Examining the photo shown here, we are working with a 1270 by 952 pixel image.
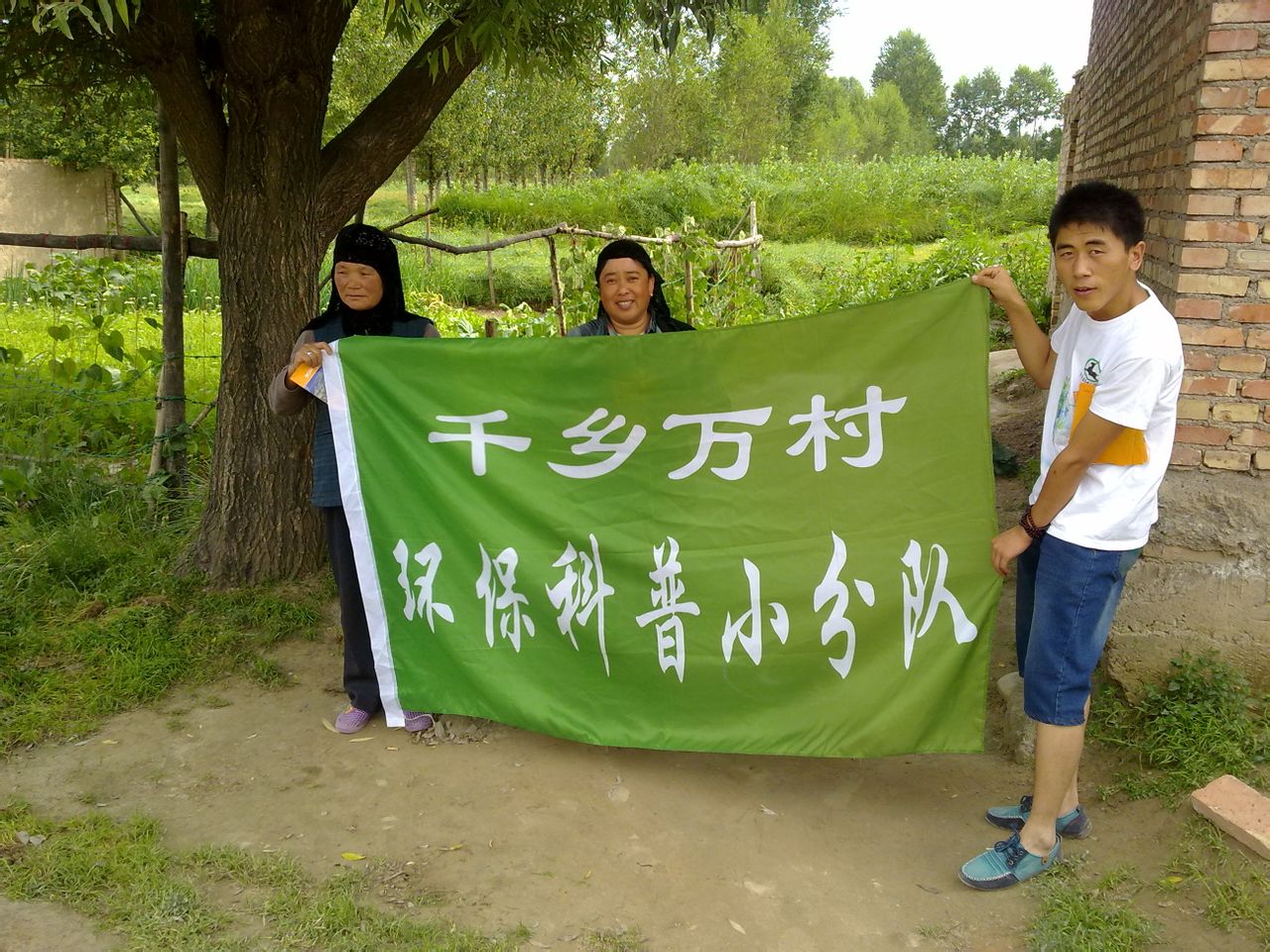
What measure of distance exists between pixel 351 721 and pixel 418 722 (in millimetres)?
247

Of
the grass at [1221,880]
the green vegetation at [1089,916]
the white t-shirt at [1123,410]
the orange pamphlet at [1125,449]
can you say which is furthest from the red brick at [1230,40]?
the green vegetation at [1089,916]

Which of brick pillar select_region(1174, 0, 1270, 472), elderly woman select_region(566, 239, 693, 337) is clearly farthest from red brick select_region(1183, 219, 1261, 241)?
elderly woman select_region(566, 239, 693, 337)

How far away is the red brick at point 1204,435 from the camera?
287cm

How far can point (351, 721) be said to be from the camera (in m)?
3.24

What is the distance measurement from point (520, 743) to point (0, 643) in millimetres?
2081

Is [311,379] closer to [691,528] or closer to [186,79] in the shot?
[691,528]

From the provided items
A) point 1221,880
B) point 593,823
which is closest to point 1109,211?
point 1221,880

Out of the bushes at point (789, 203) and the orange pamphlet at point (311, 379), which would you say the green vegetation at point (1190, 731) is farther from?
the bushes at point (789, 203)

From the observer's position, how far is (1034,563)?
2.52 m

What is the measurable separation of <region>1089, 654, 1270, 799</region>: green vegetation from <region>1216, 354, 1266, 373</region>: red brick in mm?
863

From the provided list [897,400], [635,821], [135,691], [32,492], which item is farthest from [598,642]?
[32,492]

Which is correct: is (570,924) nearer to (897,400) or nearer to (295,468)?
(897,400)

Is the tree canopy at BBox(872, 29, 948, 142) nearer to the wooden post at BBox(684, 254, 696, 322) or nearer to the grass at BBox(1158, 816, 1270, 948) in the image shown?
the wooden post at BBox(684, 254, 696, 322)

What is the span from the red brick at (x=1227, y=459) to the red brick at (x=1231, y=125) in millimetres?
907
